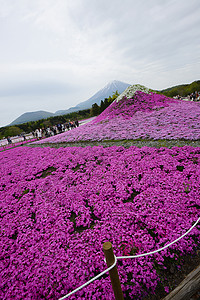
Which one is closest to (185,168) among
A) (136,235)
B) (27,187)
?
(136,235)

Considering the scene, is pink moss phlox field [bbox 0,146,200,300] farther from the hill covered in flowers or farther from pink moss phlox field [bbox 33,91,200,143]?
pink moss phlox field [bbox 33,91,200,143]

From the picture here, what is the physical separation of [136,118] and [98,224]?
56.2 ft

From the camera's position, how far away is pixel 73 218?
5.55 m

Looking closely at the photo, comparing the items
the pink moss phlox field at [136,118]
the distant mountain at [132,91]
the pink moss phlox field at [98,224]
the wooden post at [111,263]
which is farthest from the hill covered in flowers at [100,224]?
the distant mountain at [132,91]

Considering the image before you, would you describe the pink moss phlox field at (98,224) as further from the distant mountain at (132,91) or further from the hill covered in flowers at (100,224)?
the distant mountain at (132,91)

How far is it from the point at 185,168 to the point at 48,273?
6666 mm

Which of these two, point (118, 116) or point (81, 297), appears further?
point (118, 116)

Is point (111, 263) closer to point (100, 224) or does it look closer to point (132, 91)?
point (100, 224)

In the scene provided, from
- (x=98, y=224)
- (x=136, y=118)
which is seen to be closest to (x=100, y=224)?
(x=98, y=224)

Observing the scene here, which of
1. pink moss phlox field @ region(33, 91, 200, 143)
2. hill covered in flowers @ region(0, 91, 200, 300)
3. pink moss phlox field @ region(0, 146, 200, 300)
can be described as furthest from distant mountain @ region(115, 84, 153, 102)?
pink moss phlox field @ region(0, 146, 200, 300)

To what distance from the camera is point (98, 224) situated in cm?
484

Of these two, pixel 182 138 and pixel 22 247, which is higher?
pixel 182 138

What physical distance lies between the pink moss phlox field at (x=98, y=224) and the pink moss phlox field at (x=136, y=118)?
6.60 metres

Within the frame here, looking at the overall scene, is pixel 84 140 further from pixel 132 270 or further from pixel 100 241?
pixel 132 270
